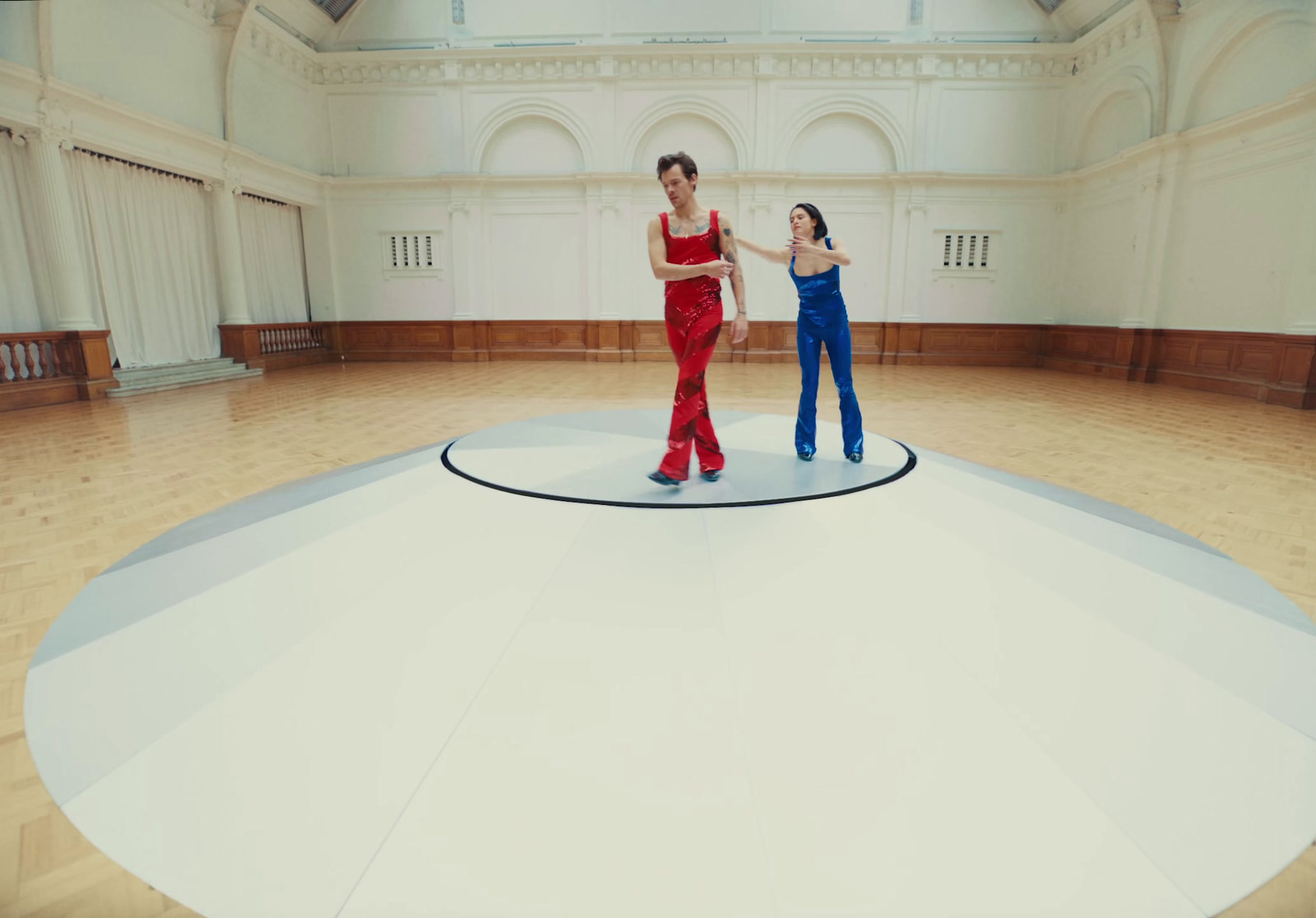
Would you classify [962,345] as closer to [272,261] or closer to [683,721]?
[272,261]

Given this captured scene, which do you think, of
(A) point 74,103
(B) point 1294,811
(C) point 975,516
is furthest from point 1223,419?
(A) point 74,103

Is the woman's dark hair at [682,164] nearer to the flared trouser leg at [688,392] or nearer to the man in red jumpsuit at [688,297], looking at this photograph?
the man in red jumpsuit at [688,297]

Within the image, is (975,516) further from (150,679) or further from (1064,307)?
(1064,307)

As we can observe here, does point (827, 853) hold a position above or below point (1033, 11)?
below

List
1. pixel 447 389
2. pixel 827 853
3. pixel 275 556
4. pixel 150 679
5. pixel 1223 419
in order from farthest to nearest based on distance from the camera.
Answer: pixel 447 389
pixel 1223 419
pixel 275 556
pixel 150 679
pixel 827 853

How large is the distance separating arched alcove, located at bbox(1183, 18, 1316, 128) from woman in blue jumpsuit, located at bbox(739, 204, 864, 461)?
30.7ft

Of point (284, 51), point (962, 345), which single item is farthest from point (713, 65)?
point (284, 51)

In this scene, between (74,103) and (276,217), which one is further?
(276,217)

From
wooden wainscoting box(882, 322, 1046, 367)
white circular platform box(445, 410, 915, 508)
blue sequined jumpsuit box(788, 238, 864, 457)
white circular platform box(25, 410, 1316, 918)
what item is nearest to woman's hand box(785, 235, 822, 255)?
blue sequined jumpsuit box(788, 238, 864, 457)

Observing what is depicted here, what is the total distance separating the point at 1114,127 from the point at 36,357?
17760 mm

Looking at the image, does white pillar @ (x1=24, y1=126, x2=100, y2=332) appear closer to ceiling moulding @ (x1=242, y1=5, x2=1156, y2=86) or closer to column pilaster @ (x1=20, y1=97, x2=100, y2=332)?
column pilaster @ (x1=20, y1=97, x2=100, y2=332)

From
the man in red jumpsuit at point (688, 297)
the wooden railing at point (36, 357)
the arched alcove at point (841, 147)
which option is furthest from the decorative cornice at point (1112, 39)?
the wooden railing at point (36, 357)

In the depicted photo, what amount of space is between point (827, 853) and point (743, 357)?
14212mm

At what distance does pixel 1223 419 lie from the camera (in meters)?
8.09
